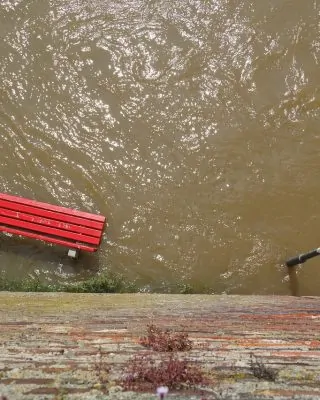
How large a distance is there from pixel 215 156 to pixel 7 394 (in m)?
4.73

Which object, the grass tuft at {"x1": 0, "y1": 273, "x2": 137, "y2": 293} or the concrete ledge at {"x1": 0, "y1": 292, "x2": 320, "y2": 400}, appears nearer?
the concrete ledge at {"x1": 0, "y1": 292, "x2": 320, "y2": 400}

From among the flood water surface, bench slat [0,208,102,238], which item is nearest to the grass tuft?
the flood water surface

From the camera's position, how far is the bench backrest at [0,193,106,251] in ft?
20.1

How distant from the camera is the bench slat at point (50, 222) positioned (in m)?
6.12

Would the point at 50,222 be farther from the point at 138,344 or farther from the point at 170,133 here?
the point at 138,344

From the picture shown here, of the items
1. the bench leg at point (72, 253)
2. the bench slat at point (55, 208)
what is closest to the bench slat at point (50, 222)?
the bench slat at point (55, 208)

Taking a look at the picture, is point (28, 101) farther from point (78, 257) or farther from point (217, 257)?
point (217, 257)

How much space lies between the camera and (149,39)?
7.25 m

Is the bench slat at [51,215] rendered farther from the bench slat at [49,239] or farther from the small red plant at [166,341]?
A: the small red plant at [166,341]

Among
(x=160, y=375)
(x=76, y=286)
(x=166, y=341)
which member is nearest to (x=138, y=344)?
(x=166, y=341)

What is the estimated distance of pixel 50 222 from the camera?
6.14 m

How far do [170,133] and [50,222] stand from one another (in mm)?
2132

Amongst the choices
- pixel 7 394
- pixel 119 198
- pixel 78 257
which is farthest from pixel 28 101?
pixel 7 394

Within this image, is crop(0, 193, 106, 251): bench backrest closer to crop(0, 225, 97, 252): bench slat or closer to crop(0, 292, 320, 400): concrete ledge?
crop(0, 225, 97, 252): bench slat
